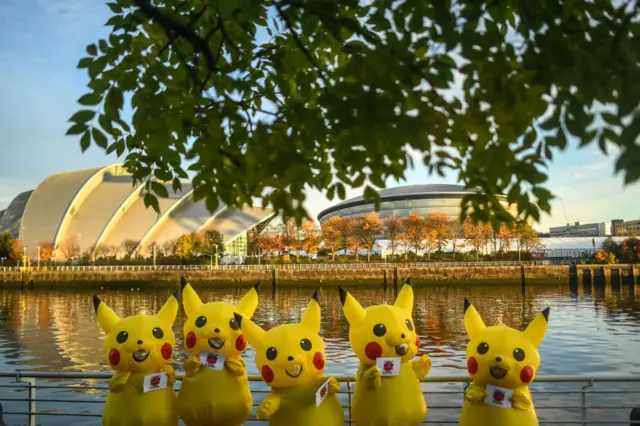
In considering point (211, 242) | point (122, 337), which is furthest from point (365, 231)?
point (122, 337)

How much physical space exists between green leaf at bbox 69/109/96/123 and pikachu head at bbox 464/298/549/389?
3.54 m

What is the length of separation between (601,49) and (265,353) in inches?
136

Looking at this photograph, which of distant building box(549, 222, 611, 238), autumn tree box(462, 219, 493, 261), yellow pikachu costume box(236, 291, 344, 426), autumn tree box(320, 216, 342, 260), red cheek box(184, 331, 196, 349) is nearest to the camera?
yellow pikachu costume box(236, 291, 344, 426)

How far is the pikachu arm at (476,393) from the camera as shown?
4.60 meters

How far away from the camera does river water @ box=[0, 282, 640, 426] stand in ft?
34.9

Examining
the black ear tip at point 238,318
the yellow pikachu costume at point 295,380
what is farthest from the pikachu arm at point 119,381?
the yellow pikachu costume at point 295,380

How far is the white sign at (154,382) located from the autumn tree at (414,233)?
175 feet

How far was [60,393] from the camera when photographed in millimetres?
11633

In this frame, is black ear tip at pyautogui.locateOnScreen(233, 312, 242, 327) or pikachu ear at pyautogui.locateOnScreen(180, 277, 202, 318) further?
pikachu ear at pyautogui.locateOnScreen(180, 277, 202, 318)

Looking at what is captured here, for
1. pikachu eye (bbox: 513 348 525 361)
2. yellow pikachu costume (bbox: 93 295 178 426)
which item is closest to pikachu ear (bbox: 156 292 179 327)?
yellow pikachu costume (bbox: 93 295 178 426)

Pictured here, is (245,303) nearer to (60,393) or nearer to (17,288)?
(60,393)

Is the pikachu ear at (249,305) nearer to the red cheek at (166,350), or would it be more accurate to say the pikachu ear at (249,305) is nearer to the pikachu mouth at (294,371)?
the red cheek at (166,350)

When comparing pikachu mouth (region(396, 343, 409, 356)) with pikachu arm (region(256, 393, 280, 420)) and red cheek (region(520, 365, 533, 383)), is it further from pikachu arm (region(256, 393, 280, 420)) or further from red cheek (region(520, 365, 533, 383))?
pikachu arm (region(256, 393, 280, 420))

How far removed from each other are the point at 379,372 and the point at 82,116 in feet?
10.1
